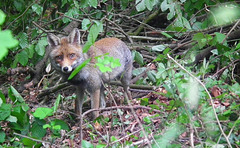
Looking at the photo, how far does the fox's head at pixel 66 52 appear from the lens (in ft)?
24.2

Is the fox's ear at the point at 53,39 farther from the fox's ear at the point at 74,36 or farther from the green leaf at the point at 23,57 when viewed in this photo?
the green leaf at the point at 23,57

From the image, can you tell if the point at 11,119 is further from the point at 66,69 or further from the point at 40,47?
the point at 40,47

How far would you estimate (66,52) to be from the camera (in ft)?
24.4

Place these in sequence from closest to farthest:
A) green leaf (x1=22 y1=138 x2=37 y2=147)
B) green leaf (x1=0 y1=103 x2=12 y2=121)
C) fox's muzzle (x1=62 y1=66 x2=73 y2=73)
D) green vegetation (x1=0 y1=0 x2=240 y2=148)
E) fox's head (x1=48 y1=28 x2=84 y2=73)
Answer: green vegetation (x1=0 y1=0 x2=240 y2=148), green leaf (x1=22 y1=138 x2=37 y2=147), green leaf (x1=0 y1=103 x2=12 y2=121), fox's muzzle (x1=62 y1=66 x2=73 y2=73), fox's head (x1=48 y1=28 x2=84 y2=73)

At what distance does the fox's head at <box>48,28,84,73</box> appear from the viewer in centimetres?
739

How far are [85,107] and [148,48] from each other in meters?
2.37

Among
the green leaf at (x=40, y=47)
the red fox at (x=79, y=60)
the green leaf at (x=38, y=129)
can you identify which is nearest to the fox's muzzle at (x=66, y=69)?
the red fox at (x=79, y=60)

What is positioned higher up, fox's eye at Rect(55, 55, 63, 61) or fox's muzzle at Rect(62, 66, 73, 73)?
fox's eye at Rect(55, 55, 63, 61)

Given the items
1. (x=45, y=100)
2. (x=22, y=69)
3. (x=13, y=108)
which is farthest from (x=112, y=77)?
(x=22, y=69)

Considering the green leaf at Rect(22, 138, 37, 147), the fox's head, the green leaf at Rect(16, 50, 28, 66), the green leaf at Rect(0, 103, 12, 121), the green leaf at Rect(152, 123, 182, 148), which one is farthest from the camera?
the green leaf at Rect(16, 50, 28, 66)

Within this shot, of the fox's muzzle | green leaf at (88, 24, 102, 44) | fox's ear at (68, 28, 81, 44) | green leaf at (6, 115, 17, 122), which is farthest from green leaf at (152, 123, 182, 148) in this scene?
fox's ear at (68, 28, 81, 44)

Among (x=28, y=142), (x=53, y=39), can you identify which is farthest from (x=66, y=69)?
(x=28, y=142)

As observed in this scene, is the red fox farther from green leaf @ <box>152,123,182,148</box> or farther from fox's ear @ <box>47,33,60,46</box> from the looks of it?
green leaf @ <box>152,123,182,148</box>

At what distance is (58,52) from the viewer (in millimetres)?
7465
